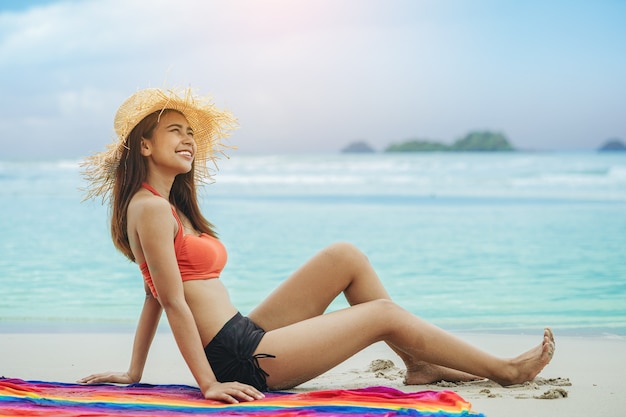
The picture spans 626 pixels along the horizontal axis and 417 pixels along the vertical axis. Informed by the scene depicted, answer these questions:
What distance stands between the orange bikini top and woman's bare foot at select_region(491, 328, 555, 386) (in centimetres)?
135

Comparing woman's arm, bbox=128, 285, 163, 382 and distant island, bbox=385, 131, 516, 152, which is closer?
woman's arm, bbox=128, 285, 163, 382

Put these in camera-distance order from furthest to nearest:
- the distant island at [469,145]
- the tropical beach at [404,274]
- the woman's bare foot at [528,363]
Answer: the distant island at [469,145]
the tropical beach at [404,274]
the woman's bare foot at [528,363]

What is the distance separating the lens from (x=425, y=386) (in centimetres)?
383

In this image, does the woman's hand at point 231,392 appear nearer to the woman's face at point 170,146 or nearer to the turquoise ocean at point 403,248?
the woman's face at point 170,146

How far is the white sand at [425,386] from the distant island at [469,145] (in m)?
34.8

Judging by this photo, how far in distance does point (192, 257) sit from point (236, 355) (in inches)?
17.7

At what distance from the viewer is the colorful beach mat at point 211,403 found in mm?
3064

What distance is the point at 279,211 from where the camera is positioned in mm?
16141

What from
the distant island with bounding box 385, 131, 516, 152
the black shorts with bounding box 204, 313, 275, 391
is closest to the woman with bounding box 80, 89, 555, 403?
the black shorts with bounding box 204, 313, 275, 391

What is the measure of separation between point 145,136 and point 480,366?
1.78m

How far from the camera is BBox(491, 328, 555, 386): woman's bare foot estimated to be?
3.71 metres

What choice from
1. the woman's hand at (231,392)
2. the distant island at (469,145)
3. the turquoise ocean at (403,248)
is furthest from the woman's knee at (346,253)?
the distant island at (469,145)

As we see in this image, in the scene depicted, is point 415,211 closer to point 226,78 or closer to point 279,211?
point 279,211

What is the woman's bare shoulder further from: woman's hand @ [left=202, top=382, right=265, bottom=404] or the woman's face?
woman's hand @ [left=202, top=382, right=265, bottom=404]
